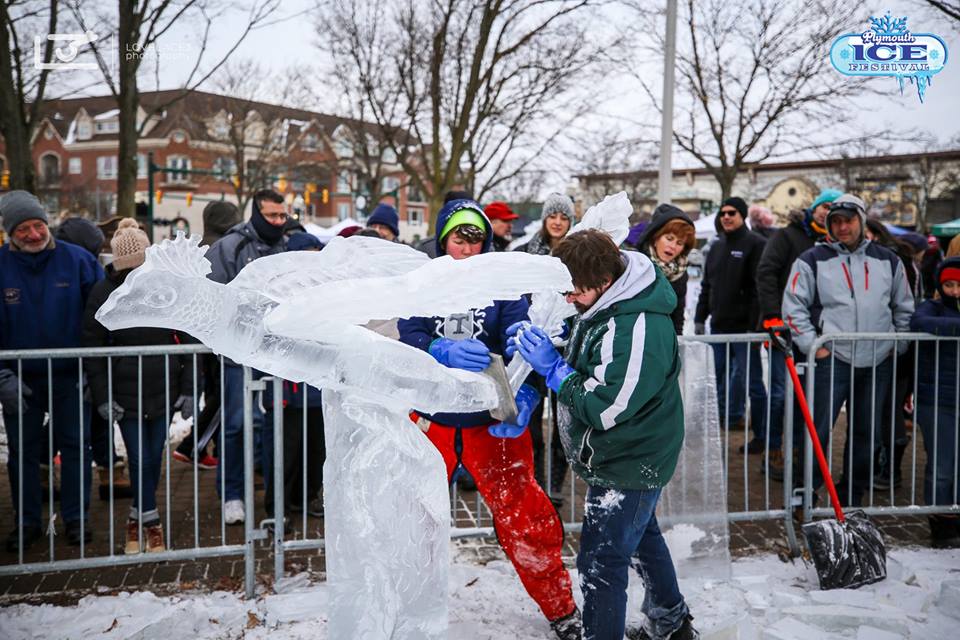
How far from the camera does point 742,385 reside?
7.43 metres

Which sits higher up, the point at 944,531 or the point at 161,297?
the point at 161,297

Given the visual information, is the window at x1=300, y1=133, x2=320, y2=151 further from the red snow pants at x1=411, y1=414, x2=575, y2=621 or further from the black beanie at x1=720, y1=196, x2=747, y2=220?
the red snow pants at x1=411, y1=414, x2=575, y2=621

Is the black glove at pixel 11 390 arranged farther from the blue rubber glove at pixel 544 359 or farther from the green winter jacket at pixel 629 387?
the green winter jacket at pixel 629 387

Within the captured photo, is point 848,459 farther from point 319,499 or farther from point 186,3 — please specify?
point 186,3

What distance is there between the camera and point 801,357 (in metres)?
5.54

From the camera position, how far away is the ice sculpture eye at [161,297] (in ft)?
8.13

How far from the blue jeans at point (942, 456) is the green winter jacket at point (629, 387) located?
267 cm

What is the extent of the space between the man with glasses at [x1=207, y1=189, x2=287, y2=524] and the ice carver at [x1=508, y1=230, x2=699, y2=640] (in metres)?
2.58

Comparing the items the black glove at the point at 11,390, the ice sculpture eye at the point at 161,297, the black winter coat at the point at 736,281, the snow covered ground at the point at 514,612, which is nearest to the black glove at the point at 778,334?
the snow covered ground at the point at 514,612

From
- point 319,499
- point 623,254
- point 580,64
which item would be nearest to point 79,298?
point 319,499

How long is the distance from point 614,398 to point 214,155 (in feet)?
A: 112

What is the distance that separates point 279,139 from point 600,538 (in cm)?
3080

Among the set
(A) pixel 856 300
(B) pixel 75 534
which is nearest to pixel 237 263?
(B) pixel 75 534

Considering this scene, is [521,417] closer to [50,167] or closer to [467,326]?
[467,326]
